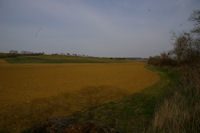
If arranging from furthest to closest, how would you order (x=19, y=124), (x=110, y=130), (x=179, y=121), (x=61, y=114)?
(x=61, y=114) → (x=19, y=124) → (x=179, y=121) → (x=110, y=130)

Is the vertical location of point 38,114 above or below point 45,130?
below

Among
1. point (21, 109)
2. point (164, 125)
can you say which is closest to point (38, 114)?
point (21, 109)

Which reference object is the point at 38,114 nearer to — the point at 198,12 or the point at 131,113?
the point at 131,113

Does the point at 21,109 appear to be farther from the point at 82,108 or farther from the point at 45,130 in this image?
the point at 45,130

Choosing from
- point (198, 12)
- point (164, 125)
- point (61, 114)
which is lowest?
point (61, 114)

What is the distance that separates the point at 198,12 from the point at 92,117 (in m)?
11.8

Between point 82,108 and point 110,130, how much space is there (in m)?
2.90

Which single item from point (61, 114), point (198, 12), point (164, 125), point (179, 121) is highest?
point (198, 12)

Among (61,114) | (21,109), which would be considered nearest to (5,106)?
(21,109)

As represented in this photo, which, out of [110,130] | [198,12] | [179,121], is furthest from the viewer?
[198,12]

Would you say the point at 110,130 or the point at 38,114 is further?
the point at 38,114

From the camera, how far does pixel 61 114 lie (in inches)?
155

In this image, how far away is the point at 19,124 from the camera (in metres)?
3.24

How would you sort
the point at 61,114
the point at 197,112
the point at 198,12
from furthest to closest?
the point at 198,12, the point at 61,114, the point at 197,112
